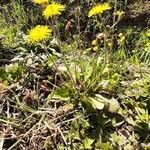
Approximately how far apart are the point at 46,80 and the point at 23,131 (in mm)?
427

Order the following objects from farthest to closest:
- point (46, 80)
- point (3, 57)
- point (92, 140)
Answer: point (3, 57) → point (46, 80) → point (92, 140)

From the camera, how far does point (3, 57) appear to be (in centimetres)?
320

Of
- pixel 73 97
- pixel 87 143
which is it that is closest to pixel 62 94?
pixel 73 97

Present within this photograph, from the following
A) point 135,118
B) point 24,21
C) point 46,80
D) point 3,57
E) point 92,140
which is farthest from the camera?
point 24,21

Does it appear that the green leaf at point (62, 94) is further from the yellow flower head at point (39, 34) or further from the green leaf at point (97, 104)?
the yellow flower head at point (39, 34)

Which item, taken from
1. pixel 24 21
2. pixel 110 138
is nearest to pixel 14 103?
pixel 110 138

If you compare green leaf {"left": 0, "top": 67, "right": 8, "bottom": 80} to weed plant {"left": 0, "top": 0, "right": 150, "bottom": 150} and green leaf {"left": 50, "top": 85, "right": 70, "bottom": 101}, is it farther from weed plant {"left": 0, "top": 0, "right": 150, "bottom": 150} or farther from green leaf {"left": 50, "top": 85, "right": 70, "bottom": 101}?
green leaf {"left": 50, "top": 85, "right": 70, "bottom": 101}

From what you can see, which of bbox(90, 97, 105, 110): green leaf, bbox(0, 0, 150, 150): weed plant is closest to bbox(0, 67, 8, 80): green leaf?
bbox(0, 0, 150, 150): weed plant

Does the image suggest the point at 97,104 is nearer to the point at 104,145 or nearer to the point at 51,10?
the point at 104,145

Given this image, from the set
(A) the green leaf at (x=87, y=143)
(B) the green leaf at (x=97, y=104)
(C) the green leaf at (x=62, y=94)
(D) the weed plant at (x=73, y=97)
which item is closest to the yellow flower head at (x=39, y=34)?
(D) the weed plant at (x=73, y=97)

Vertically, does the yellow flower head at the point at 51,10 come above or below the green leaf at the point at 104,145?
above

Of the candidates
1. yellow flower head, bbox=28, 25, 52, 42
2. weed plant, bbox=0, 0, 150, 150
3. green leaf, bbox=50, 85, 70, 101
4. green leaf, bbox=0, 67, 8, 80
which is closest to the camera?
yellow flower head, bbox=28, 25, 52, 42

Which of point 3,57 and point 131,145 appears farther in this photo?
point 3,57

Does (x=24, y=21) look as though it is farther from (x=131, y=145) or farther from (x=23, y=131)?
(x=131, y=145)
